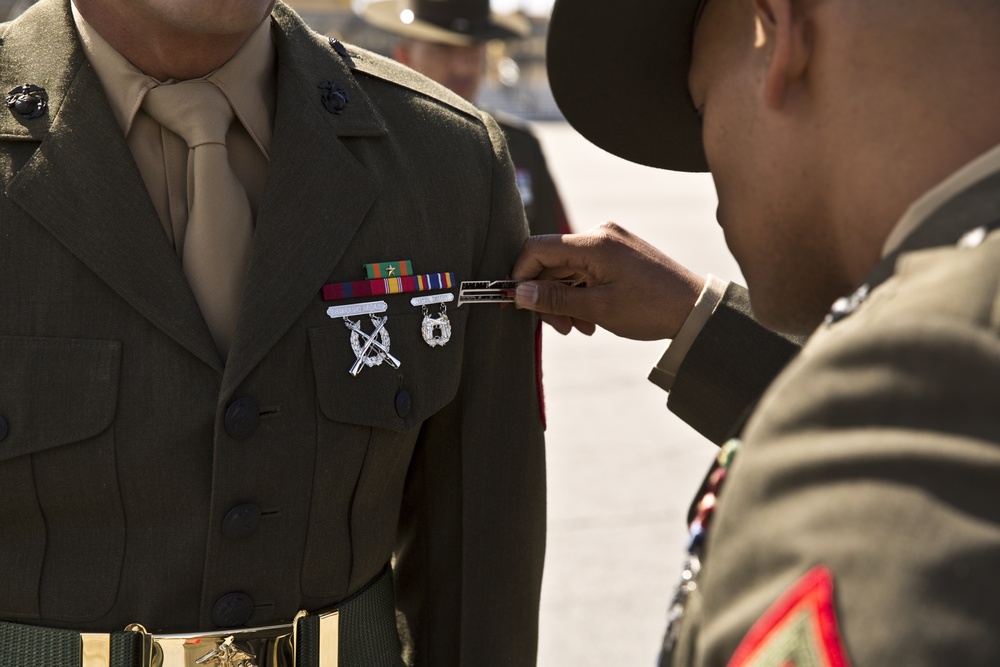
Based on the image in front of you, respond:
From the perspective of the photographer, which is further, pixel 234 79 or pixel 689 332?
pixel 689 332

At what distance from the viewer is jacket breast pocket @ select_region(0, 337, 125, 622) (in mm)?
1551

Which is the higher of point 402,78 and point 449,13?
point 449,13

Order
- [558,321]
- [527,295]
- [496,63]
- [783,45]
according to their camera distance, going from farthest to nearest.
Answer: [496,63]
[558,321]
[527,295]
[783,45]

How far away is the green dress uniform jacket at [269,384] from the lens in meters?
1.57

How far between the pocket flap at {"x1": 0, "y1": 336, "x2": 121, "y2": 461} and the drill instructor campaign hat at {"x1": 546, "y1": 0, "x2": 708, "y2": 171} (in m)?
0.80

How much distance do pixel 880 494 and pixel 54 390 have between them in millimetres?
1167

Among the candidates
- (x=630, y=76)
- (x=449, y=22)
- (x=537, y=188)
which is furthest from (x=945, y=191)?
(x=449, y=22)

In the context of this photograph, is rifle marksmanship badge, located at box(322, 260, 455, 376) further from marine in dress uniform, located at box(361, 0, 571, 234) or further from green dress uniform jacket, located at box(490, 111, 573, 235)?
marine in dress uniform, located at box(361, 0, 571, 234)

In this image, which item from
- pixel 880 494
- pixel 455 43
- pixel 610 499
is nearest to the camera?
pixel 880 494

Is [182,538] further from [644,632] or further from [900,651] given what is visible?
[644,632]

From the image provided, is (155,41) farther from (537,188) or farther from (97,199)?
(537,188)

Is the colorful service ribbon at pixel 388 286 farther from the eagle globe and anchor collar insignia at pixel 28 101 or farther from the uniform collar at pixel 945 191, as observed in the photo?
the uniform collar at pixel 945 191

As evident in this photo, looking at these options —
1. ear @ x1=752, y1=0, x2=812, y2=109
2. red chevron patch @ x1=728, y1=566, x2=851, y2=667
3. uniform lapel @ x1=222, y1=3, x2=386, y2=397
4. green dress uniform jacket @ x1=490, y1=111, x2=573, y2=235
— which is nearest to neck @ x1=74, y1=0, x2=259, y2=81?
uniform lapel @ x1=222, y1=3, x2=386, y2=397

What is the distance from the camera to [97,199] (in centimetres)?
162
